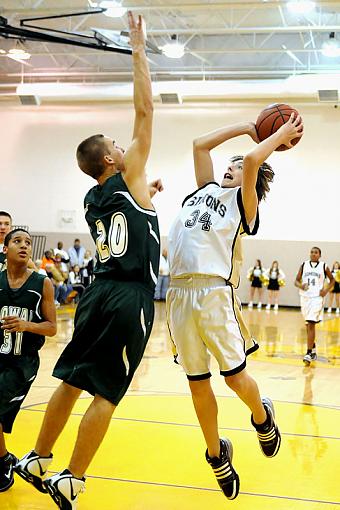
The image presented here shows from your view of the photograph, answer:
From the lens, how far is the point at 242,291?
24203 millimetres

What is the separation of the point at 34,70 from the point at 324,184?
1158 centimetres

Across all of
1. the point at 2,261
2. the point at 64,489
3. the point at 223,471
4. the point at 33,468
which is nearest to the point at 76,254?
the point at 2,261

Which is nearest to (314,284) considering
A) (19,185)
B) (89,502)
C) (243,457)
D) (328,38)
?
(243,457)

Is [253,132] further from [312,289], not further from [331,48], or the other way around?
[331,48]

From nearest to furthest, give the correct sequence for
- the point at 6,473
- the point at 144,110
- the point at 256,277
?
the point at 144,110 → the point at 6,473 → the point at 256,277

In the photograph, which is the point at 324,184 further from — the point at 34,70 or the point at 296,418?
the point at 296,418

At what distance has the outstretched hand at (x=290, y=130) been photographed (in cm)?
417

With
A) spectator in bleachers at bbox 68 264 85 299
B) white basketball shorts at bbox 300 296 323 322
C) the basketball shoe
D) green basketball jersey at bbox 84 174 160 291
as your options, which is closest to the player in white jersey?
green basketball jersey at bbox 84 174 160 291

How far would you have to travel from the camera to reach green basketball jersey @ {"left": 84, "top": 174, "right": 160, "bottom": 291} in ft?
12.0

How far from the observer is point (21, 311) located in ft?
14.6

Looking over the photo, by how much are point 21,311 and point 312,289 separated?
25.6 ft

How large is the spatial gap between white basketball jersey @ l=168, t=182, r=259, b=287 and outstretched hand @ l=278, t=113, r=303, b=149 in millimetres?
417

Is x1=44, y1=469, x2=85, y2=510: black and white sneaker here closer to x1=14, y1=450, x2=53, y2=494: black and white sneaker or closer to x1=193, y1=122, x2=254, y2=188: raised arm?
x1=14, y1=450, x2=53, y2=494: black and white sneaker

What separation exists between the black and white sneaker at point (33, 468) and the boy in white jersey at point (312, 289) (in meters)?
7.41
